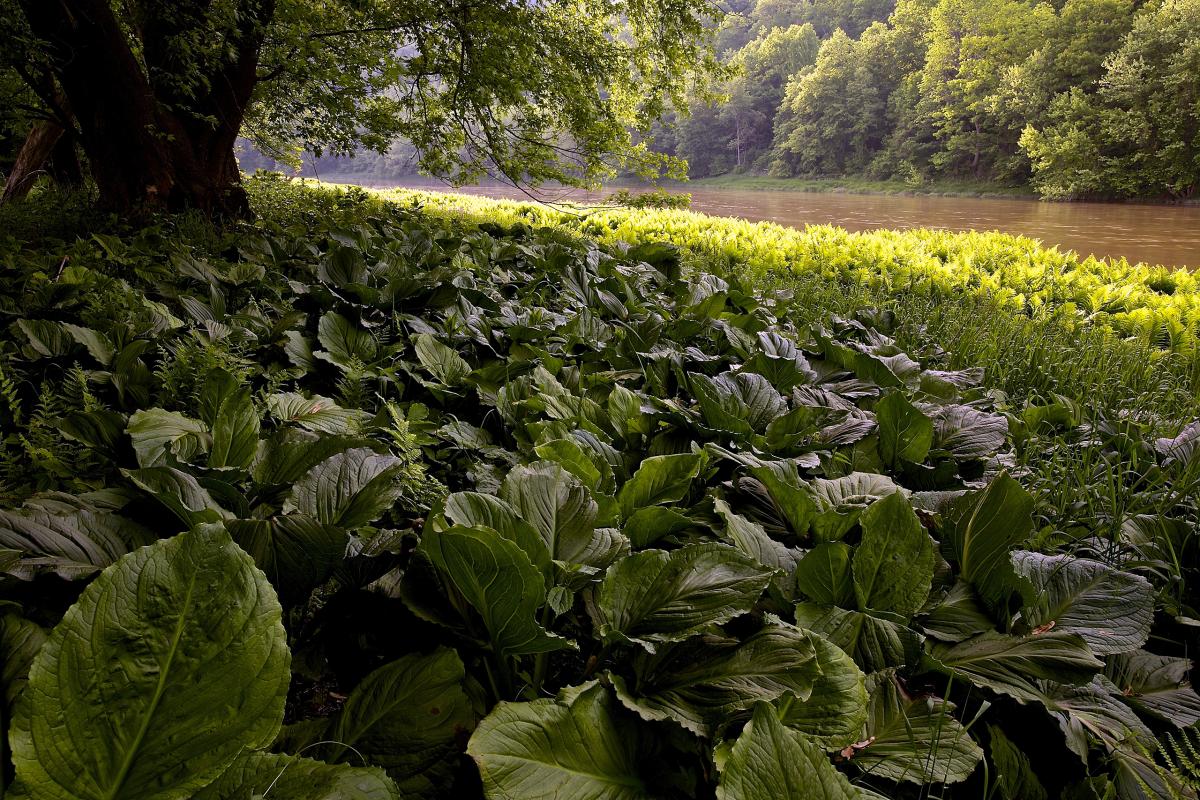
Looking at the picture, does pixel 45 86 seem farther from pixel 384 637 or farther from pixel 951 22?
pixel 951 22

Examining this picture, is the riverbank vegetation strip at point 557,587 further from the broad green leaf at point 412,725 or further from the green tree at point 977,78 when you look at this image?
the green tree at point 977,78

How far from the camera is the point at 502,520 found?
0.97 meters

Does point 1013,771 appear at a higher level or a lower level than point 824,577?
lower

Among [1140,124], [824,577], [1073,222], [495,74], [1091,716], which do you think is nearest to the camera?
[1091,716]

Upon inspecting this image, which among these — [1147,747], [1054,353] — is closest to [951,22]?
[1054,353]

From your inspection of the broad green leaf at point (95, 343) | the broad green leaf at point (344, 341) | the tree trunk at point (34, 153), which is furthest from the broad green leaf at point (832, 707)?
the tree trunk at point (34, 153)

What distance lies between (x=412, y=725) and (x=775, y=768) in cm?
43

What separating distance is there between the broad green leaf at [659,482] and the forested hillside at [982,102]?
25.1 feet

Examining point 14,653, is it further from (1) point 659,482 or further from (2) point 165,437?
(1) point 659,482

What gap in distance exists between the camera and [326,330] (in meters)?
2.15

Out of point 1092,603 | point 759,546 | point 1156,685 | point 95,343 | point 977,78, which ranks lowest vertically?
point 1156,685

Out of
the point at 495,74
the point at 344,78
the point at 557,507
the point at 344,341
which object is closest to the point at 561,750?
the point at 557,507

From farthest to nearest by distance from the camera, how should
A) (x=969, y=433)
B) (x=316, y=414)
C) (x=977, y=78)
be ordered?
(x=977, y=78)
(x=969, y=433)
(x=316, y=414)

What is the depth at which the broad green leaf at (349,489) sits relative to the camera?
3.52 ft
